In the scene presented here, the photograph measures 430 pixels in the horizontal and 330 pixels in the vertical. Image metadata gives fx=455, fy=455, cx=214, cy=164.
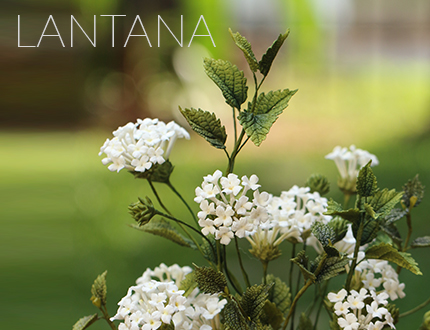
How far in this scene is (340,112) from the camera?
3625 millimetres

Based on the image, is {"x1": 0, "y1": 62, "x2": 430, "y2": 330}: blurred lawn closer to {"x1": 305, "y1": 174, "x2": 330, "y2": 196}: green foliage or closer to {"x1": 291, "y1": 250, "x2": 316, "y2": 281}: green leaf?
{"x1": 305, "y1": 174, "x2": 330, "y2": 196}: green foliage

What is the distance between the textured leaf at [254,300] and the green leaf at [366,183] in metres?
0.11

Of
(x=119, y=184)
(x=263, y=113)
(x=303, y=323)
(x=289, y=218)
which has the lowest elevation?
(x=119, y=184)

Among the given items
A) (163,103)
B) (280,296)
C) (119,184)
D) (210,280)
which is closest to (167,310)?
(210,280)

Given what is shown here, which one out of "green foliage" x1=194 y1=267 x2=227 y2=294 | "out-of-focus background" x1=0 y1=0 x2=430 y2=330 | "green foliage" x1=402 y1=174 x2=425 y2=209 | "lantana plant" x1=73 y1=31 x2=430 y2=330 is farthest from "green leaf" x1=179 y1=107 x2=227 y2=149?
"out-of-focus background" x1=0 y1=0 x2=430 y2=330

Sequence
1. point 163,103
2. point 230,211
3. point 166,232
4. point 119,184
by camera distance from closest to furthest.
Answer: point 230,211 < point 166,232 < point 119,184 < point 163,103

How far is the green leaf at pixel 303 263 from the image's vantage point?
0.38 metres

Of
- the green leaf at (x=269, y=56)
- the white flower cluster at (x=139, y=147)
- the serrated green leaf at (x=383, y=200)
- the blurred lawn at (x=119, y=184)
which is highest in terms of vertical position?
the green leaf at (x=269, y=56)

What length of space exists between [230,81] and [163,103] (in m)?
3.02

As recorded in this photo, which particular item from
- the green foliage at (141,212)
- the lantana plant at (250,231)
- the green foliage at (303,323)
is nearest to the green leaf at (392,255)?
the lantana plant at (250,231)

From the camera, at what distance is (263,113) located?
0.43m

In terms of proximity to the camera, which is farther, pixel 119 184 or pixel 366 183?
pixel 119 184

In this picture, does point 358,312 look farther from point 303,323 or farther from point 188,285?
point 188,285

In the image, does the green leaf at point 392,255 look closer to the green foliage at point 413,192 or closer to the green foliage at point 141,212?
the green foliage at point 413,192
